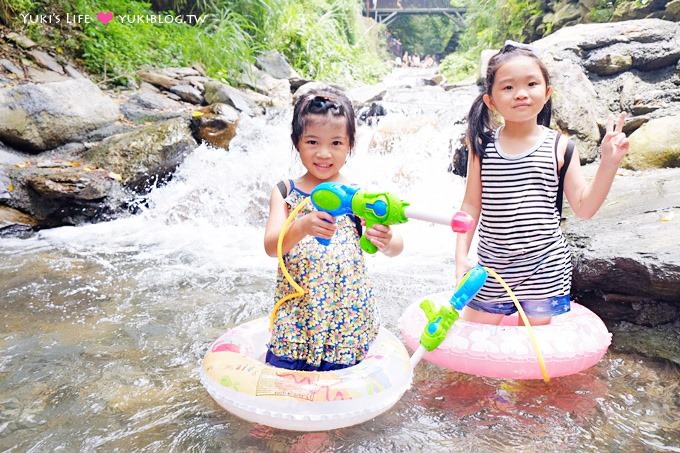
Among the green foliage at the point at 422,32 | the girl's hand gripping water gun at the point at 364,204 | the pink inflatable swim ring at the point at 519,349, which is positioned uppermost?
the green foliage at the point at 422,32

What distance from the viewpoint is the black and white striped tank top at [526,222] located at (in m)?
2.50

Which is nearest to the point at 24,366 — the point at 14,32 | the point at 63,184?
the point at 63,184

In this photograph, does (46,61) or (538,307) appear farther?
(46,61)

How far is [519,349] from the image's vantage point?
230cm

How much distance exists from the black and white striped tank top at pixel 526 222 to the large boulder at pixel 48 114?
5.54 m

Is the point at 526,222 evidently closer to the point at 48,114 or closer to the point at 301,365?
the point at 301,365

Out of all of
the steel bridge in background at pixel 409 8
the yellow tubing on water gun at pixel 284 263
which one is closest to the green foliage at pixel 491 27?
the steel bridge in background at pixel 409 8

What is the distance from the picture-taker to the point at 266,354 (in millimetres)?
2312

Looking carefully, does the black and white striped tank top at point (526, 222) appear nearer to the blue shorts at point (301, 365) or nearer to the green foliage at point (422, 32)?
the blue shorts at point (301, 365)

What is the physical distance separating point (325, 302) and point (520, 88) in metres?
1.24

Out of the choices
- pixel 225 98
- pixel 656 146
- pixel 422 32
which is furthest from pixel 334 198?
pixel 422 32

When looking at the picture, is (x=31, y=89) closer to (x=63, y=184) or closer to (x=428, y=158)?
(x=63, y=184)

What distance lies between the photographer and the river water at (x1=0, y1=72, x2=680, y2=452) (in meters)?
2.12

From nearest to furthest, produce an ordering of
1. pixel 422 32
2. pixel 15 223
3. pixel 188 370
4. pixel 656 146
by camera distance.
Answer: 1. pixel 188 370
2. pixel 656 146
3. pixel 15 223
4. pixel 422 32
